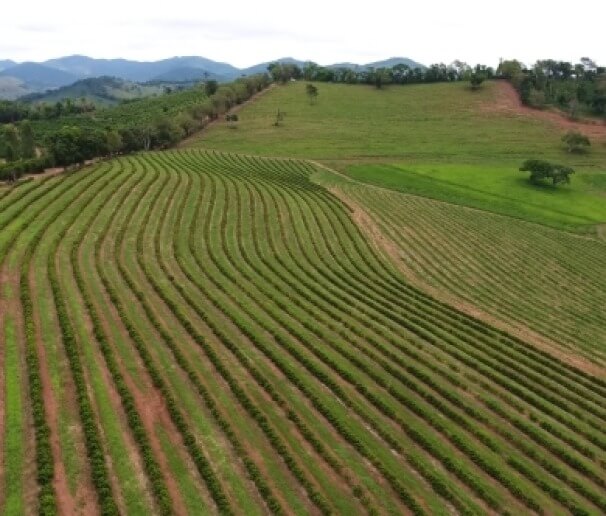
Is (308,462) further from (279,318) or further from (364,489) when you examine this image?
(279,318)

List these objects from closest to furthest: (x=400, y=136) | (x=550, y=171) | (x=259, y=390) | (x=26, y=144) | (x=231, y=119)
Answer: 1. (x=259, y=390)
2. (x=550, y=171)
3. (x=26, y=144)
4. (x=400, y=136)
5. (x=231, y=119)

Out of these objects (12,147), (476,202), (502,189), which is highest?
(12,147)

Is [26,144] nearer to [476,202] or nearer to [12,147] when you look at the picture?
[12,147]

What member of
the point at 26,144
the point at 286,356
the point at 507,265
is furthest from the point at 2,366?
the point at 26,144

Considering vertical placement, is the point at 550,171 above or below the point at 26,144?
below

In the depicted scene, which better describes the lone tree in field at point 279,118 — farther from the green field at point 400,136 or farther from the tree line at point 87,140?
the tree line at point 87,140

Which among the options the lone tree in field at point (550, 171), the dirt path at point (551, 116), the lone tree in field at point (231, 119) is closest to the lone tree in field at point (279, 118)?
the lone tree in field at point (231, 119)
